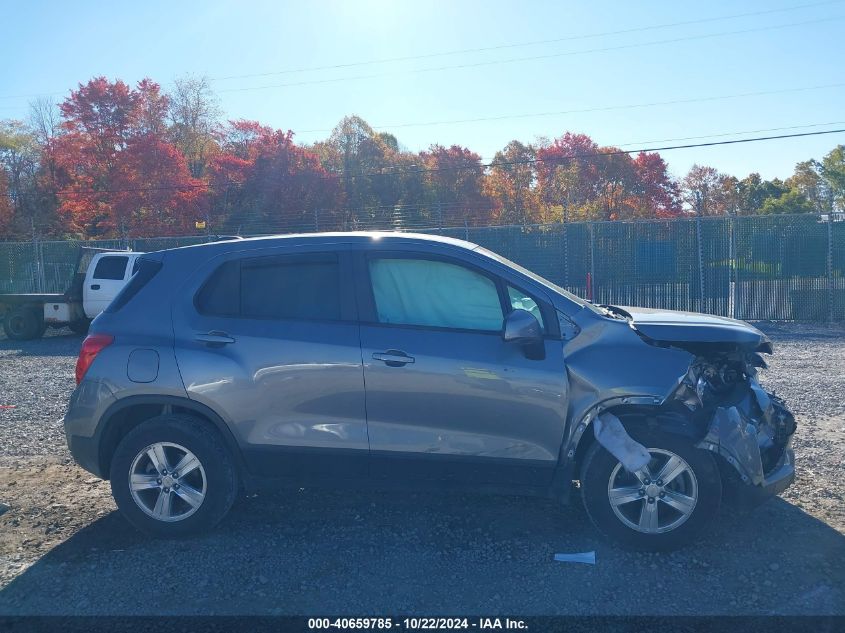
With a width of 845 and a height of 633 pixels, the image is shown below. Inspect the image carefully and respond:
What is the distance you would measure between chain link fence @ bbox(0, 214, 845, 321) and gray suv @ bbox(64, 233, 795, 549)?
12845 mm

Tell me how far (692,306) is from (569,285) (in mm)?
2875

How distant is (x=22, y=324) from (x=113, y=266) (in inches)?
104

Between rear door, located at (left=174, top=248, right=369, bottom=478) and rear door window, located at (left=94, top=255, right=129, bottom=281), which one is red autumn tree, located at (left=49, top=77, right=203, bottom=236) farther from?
rear door, located at (left=174, top=248, right=369, bottom=478)

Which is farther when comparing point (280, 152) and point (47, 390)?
point (280, 152)

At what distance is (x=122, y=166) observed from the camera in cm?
3247

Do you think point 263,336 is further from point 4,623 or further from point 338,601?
point 4,623

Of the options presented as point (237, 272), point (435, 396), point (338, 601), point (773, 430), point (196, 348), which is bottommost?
point (338, 601)

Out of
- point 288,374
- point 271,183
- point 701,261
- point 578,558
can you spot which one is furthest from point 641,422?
point 271,183

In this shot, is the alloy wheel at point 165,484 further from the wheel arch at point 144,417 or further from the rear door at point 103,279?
the rear door at point 103,279

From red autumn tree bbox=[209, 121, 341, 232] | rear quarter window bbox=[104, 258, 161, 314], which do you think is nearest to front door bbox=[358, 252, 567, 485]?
rear quarter window bbox=[104, 258, 161, 314]

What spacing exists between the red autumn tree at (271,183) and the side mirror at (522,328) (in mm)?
26941

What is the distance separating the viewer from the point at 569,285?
18375mm

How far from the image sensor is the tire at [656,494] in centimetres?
444

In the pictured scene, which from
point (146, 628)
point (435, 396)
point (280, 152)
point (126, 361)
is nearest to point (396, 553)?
point (435, 396)
